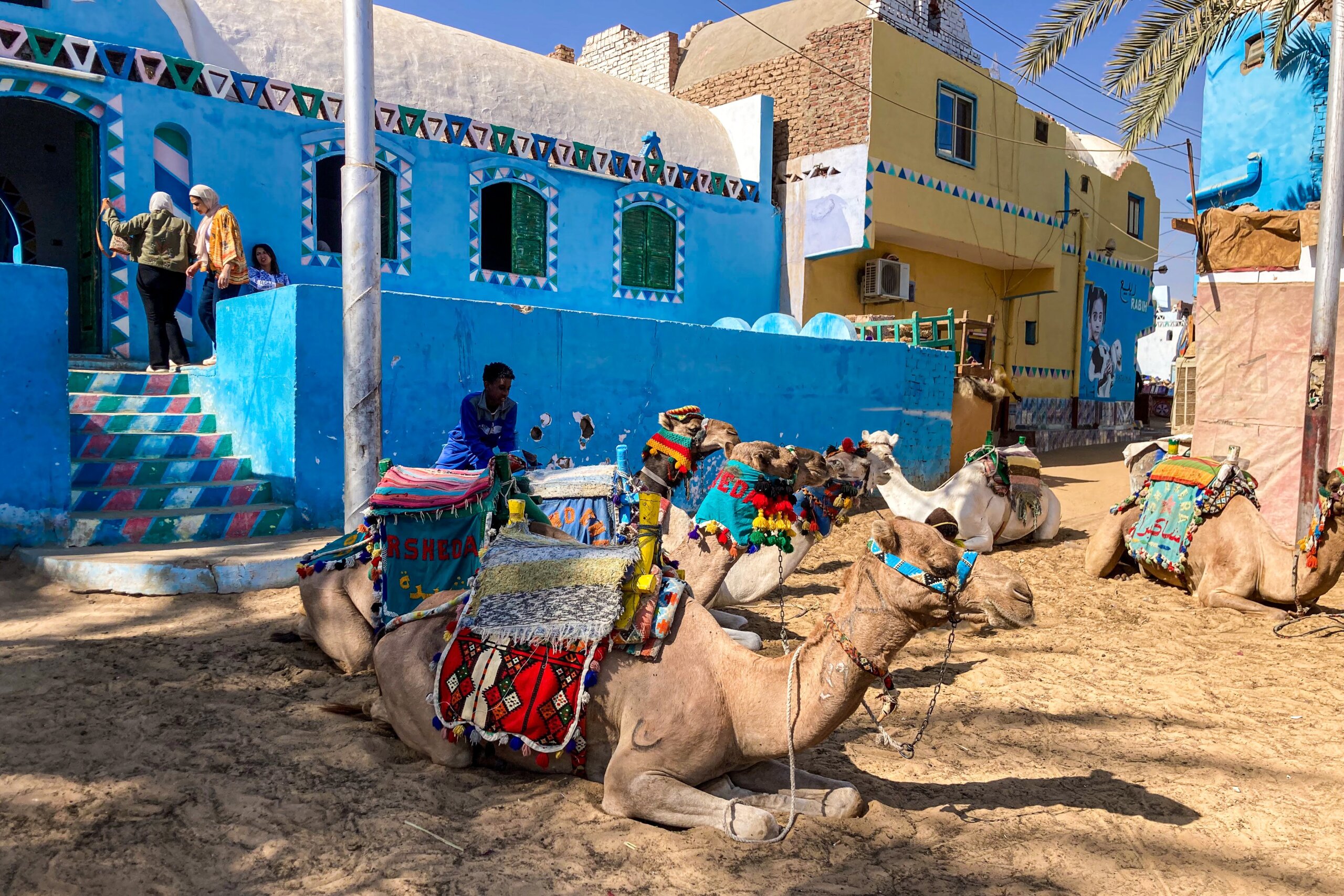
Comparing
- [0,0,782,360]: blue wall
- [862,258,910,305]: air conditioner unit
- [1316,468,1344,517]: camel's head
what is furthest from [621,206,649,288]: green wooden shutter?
[1316,468,1344,517]: camel's head

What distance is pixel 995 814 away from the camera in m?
3.56

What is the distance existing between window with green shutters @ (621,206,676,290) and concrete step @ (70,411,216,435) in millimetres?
7401

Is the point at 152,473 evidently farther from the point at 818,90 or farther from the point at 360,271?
the point at 818,90

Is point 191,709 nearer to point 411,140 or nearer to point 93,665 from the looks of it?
point 93,665

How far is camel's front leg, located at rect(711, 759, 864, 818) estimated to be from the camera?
3328 mm

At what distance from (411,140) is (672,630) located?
402 inches

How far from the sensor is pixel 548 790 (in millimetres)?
3525

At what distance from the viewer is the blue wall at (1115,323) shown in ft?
75.9

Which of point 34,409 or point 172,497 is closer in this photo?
point 34,409

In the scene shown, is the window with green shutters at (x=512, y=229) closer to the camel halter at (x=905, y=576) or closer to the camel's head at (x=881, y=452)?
the camel's head at (x=881, y=452)

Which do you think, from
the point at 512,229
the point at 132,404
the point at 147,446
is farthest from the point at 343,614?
the point at 512,229

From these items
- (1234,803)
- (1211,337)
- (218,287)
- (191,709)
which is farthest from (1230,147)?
(191,709)

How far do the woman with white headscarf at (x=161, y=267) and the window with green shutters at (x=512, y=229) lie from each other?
Answer: 4515 mm

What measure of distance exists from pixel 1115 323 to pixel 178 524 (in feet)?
78.4
